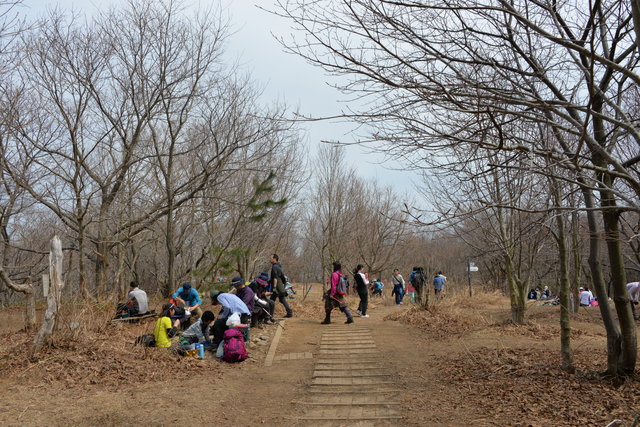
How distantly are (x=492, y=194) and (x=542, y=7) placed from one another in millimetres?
5171

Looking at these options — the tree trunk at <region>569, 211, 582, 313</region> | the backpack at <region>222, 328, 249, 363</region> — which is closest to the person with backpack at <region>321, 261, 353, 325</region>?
the backpack at <region>222, 328, 249, 363</region>

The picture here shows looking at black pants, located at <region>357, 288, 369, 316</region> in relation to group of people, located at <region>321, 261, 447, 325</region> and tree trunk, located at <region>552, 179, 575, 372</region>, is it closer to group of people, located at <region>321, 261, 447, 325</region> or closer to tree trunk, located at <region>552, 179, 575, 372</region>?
group of people, located at <region>321, 261, 447, 325</region>

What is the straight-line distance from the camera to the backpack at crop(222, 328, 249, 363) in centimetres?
840

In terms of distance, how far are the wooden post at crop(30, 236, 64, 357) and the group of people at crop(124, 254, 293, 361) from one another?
4.97 ft

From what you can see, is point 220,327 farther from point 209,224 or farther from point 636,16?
point 209,224

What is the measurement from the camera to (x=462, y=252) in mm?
34500

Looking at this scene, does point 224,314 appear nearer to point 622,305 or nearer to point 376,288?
point 622,305

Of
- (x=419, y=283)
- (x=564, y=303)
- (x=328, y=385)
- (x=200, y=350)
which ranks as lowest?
(x=328, y=385)

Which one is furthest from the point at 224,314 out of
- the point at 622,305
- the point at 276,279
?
the point at 622,305

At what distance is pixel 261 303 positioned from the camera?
1177cm

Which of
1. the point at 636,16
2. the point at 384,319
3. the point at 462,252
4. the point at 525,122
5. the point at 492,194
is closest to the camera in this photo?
the point at 636,16

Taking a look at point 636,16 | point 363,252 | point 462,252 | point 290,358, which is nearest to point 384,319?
point 290,358

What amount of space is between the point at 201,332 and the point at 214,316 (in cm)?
112

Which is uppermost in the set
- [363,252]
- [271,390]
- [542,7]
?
[542,7]
